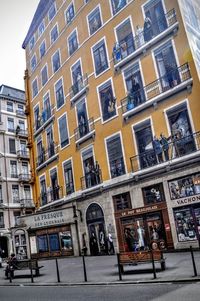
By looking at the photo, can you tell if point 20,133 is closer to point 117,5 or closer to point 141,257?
point 117,5

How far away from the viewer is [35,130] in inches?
1272

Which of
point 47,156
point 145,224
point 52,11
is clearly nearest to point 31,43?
point 52,11

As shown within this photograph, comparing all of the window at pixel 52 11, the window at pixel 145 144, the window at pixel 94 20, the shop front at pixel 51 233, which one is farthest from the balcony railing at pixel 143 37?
the shop front at pixel 51 233

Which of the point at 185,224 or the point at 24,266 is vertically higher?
the point at 185,224

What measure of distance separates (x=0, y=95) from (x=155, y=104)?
1240 inches

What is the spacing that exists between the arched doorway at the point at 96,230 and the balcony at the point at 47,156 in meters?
6.92

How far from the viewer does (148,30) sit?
20.7 meters

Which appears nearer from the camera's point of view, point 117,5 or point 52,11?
point 117,5

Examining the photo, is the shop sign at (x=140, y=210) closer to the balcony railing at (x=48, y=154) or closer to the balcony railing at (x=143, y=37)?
the balcony railing at (x=48, y=154)

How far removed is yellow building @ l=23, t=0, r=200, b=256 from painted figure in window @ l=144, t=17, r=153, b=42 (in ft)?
0.24

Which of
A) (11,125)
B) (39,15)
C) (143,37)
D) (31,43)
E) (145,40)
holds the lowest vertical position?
(145,40)

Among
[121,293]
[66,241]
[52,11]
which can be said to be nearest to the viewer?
[121,293]

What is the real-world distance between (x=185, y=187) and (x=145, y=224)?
3630 millimetres

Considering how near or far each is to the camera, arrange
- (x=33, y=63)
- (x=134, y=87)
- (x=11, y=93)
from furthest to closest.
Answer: (x=11, y=93) → (x=33, y=63) → (x=134, y=87)
